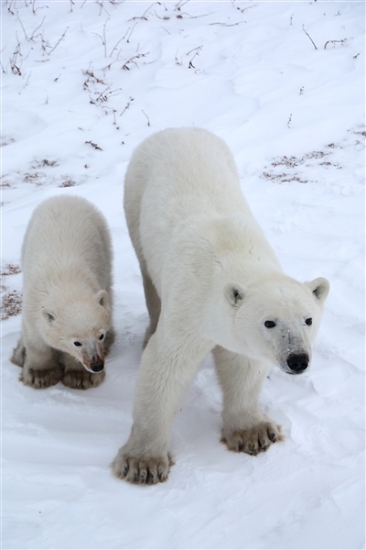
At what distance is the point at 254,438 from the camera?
3121 millimetres

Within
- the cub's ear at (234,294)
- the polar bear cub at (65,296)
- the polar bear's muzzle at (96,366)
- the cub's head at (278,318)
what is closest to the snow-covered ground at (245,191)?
the polar bear cub at (65,296)

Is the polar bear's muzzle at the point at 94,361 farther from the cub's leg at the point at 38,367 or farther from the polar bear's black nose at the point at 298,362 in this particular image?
the polar bear's black nose at the point at 298,362

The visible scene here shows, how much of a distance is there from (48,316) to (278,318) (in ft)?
5.18

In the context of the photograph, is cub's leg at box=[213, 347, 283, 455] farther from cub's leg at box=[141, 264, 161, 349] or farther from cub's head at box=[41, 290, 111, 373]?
cub's leg at box=[141, 264, 161, 349]

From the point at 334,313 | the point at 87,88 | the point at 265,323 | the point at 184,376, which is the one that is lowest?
the point at 87,88

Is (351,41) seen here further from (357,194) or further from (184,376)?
(184,376)

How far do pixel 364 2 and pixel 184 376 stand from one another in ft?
24.9

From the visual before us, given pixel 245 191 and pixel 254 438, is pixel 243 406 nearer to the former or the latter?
pixel 254 438

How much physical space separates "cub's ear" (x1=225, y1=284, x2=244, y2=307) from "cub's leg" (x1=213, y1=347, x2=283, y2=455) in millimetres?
552

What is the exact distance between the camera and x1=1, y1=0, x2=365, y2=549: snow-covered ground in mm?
2719

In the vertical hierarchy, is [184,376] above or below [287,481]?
above

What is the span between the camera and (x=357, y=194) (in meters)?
5.43

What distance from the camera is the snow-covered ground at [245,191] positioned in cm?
272

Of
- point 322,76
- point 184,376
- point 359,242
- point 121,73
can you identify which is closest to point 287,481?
point 184,376
